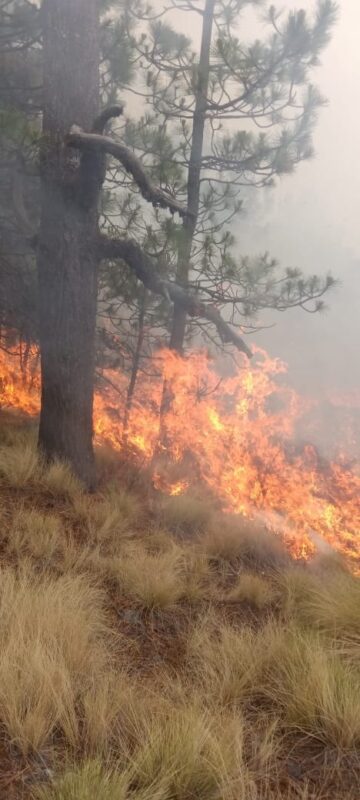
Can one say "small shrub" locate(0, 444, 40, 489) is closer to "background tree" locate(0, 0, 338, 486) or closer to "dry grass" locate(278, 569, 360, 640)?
"background tree" locate(0, 0, 338, 486)

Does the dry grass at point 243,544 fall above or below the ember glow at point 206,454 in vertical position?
below

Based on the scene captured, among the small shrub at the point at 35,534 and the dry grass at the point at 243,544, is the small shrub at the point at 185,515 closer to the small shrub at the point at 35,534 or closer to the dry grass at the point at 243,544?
the dry grass at the point at 243,544

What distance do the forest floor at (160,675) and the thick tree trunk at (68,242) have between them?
1219 mm

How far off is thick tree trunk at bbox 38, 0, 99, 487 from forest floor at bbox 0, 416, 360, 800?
1219 mm

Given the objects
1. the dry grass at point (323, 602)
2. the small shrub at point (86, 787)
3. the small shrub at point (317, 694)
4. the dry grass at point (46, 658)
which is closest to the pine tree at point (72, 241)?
the dry grass at point (323, 602)

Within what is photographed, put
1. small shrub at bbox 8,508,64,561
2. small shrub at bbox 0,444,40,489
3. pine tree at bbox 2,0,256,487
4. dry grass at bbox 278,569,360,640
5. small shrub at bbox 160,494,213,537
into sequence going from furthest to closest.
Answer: small shrub at bbox 160,494,213,537 → pine tree at bbox 2,0,256,487 → small shrub at bbox 0,444,40,489 → small shrub at bbox 8,508,64,561 → dry grass at bbox 278,569,360,640

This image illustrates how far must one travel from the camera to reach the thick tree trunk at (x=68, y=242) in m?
5.62

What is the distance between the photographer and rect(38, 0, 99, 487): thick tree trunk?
5.62 m

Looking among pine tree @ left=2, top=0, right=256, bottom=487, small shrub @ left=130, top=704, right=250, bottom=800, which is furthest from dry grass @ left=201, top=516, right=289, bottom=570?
small shrub @ left=130, top=704, right=250, bottom=800

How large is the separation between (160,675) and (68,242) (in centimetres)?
426

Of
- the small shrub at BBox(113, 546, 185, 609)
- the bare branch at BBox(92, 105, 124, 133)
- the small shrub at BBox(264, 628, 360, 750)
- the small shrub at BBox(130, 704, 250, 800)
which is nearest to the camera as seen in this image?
the small shrub at BBox(130, 704, 250, 800)

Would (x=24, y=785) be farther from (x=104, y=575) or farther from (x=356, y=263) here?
(x=356, y=263)

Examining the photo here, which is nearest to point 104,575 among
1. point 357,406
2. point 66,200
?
point 66,200

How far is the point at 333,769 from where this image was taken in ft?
7.42
